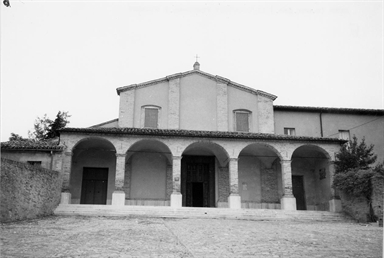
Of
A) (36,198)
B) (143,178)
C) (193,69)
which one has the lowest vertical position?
(36,198)

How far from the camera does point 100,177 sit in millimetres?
23375

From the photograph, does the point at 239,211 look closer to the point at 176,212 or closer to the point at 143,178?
the point at 176,212

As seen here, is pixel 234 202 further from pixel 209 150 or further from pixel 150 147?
pixel 150 147

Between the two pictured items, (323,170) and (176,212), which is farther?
(323,170)

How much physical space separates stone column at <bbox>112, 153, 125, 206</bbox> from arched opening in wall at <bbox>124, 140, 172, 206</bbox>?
189 cm

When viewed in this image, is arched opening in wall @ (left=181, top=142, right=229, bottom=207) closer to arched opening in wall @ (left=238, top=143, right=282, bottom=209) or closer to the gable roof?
arched opening in wall @ (left=238, top=143, right=282, bottom=209)

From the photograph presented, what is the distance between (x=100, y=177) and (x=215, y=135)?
7.82 m

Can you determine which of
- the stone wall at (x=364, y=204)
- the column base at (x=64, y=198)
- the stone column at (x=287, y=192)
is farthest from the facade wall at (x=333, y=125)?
the column base at (x=64, y=198)

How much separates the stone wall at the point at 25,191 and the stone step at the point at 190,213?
1259 millimetres

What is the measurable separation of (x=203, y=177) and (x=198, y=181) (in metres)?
0.42

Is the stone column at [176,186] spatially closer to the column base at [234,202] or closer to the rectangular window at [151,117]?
the column base at [234,202]

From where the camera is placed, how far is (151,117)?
81.6 feet

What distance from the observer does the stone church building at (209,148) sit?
21.1 m

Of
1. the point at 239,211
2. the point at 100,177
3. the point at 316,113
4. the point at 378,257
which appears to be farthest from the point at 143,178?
the point at 378,257
